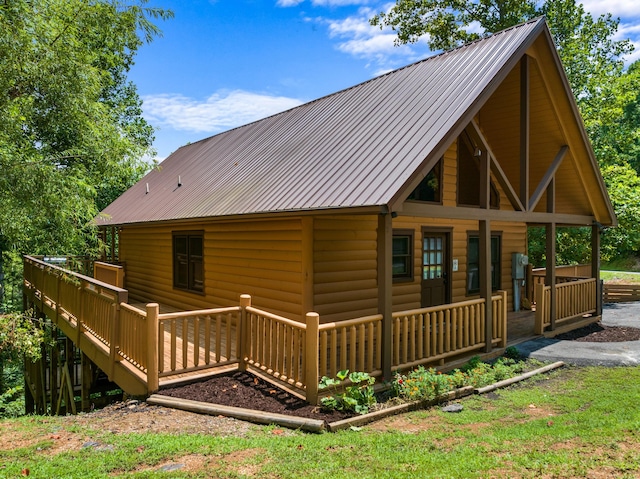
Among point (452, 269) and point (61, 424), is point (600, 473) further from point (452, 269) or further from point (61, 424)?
point (452, 269)

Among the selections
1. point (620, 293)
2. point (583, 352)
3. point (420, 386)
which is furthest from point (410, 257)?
point (620, 293)

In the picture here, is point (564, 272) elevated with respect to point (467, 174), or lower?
lower

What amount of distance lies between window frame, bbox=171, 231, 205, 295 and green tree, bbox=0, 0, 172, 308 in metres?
3.35

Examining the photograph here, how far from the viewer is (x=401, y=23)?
24.8 m

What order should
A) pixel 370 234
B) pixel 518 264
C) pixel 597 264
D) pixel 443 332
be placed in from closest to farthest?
pixel 443 332 < pixel 370 234 < pixel 597 264 < pixel 518 264

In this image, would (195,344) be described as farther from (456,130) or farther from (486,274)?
(486,274)

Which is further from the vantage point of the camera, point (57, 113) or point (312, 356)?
point (57, 113)

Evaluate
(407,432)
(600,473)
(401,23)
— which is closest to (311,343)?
(407,432)

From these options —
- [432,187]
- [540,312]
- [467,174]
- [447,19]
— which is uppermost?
[447,19]

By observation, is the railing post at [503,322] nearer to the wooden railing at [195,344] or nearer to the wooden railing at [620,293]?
the wooden railing at [195,344]

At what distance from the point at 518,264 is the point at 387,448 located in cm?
990

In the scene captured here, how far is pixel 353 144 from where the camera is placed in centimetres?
838

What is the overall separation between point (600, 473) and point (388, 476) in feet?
5.90

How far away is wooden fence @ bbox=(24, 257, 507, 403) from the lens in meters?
6.08
